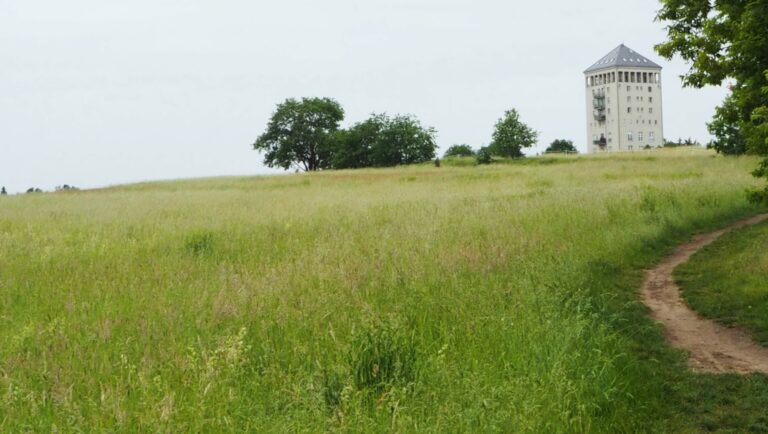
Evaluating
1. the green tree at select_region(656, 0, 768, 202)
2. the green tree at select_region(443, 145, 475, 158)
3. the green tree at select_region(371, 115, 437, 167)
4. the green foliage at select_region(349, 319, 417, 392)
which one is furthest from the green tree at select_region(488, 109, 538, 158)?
the green foliage at select_region(349, 319, 417, 392)

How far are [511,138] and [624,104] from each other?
69610mm

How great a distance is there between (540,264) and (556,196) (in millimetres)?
13104

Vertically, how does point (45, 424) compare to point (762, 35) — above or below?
below

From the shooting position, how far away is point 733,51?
44.1 feet

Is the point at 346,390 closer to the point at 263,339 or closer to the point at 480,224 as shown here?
the point at 263,339

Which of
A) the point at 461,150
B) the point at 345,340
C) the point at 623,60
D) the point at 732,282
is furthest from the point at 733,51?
the point at 623,60

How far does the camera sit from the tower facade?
14050cm

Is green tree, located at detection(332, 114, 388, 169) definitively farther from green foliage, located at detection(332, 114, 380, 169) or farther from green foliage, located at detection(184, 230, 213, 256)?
green foliage, located at detection(184, 230, 213, 256)

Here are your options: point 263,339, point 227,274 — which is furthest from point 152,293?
point 263,339

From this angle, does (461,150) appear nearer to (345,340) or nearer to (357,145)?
(357,145)

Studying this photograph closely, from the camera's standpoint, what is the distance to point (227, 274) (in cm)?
1026

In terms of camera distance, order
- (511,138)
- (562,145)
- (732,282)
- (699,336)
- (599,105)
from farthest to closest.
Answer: (599,105) < (562,145) < (511,138) < (732,282) < (699,336)

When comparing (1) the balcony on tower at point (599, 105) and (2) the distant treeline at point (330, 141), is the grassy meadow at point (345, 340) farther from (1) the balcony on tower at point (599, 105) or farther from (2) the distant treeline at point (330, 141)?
(1) the balcony on tower at point (599, 105)

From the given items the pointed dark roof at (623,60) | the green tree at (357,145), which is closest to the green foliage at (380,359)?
the green tree at (357,145)
